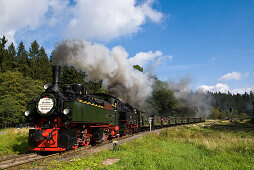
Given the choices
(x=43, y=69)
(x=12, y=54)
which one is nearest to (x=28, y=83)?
(x=43, y=69)

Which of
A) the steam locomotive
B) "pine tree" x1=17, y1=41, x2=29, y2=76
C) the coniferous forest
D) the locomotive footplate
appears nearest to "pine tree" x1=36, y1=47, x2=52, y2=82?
the coniferous forest

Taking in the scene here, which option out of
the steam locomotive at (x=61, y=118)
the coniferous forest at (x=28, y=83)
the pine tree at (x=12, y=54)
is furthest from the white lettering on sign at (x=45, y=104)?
the pine tree at (x=12, y=54)

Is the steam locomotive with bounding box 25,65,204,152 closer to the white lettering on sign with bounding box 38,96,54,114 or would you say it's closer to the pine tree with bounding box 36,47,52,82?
the white lettering on sign with bounding box 38,96,54,114

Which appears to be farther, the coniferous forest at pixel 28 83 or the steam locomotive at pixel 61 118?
the coniferous forest at pixel 28 83

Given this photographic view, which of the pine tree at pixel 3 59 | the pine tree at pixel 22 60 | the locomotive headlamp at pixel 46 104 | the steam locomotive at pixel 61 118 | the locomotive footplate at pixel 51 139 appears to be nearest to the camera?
the locomotive footplate at pixel 51 139

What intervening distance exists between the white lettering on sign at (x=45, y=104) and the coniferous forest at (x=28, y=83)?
16.4m

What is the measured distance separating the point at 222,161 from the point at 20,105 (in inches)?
1119

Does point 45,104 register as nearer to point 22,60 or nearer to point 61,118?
point 61,118

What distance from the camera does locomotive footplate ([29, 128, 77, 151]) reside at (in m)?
7.79

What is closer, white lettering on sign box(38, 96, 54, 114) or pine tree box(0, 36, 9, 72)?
white lettering on sign box(38, 96, 54, 114)

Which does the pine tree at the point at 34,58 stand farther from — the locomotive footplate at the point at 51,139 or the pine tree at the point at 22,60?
the locomotive footplate at the point at 51,139

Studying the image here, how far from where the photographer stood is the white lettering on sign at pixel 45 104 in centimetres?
818

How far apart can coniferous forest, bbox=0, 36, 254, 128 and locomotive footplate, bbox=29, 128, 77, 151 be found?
17.1 metres

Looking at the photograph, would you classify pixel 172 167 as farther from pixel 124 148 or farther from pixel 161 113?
pixel 161 113
